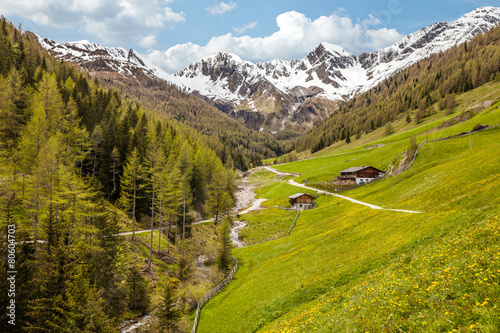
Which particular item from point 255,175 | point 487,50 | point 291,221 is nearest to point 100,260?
point 291,221

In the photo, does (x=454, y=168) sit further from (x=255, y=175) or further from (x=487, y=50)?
(x=487, y=50)

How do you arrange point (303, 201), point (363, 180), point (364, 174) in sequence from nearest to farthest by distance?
1. point (303, 201)
2. point (363, 180)
3. point (364, 174)

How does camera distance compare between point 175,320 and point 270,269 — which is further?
point 270,269

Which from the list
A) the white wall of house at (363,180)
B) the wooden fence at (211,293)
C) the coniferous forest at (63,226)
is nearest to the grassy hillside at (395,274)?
the wooden fence at (211,293)

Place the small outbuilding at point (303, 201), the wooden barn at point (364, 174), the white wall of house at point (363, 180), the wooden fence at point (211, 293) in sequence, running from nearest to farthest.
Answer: the wooden fence at point (211, 293) → the small outbuilding at point (303, 201) → the white wall of house at point (363, 180) → the wooden barn at point (364, 174)

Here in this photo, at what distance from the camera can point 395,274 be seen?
48.4 ft

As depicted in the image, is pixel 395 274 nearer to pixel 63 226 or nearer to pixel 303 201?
pixel 63 226

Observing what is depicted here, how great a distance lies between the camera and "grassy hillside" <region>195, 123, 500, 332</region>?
29.4 feet

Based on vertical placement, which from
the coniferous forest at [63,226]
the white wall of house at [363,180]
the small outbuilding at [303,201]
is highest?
the coniferous forest at [63,226]

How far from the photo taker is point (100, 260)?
26.6m

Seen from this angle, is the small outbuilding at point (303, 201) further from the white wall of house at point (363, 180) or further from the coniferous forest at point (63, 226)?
the coniferous forest at point (63, 226)

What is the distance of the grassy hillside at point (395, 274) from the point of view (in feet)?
29.4

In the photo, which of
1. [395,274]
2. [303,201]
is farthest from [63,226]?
[303,201]

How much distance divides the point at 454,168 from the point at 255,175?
127 m
